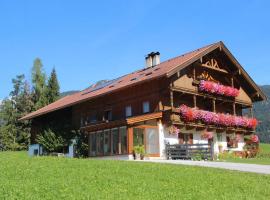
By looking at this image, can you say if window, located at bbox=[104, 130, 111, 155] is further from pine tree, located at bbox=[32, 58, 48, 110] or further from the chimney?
pine tree, located at bbox=[32, 58, 48, 110]

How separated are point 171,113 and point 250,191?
16093 millimetres

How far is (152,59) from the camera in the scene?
40031mm

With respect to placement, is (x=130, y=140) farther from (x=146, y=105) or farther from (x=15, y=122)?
(x=15, y=122)

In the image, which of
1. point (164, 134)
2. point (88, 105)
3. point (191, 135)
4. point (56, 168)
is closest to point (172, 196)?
point (56, 168)

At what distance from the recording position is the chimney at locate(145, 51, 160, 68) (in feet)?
130

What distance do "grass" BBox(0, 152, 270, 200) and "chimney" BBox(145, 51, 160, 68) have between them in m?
21.5

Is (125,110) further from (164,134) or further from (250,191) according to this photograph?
(250,191)

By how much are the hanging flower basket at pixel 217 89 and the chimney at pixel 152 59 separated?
21.1 ft

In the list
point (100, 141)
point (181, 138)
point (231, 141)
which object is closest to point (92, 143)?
point (100, 141)

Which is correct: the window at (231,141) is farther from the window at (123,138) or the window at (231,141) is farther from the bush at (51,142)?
the bush at (51,142)

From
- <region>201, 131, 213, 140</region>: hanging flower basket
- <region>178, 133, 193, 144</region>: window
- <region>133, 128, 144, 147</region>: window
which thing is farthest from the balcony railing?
<region>133, 128, 144, 147</region>: window

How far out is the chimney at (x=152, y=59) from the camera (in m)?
39.7

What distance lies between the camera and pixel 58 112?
143ft

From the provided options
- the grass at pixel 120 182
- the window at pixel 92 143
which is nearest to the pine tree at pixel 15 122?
the window at pixel 92 143
